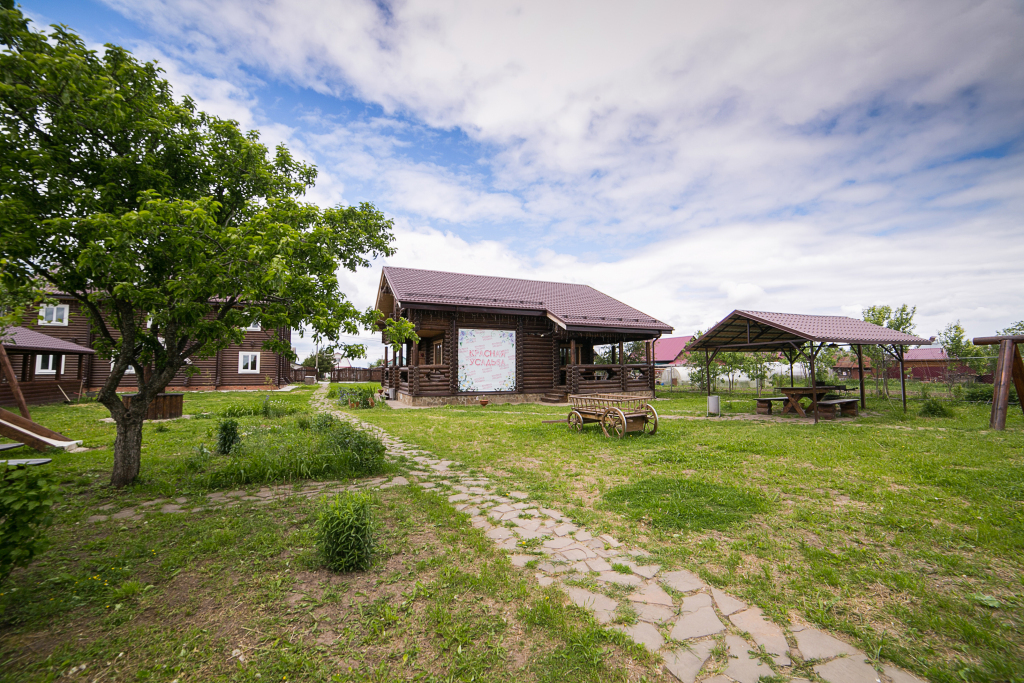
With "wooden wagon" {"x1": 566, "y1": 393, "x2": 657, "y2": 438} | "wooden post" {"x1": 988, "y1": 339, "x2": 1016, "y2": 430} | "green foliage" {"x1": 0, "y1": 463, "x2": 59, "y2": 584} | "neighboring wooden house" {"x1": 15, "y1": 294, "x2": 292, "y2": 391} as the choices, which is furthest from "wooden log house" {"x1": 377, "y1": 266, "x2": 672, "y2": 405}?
"green foliage" {"x1": 0, "y1": 463, "x2": 59, "y2": 584}

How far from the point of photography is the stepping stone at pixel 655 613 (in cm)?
292

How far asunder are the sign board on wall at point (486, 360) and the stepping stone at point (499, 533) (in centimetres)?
1459

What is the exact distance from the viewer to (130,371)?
24.9m

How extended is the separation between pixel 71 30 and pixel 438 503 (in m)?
7.19

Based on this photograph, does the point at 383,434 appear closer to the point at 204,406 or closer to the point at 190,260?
the point at 190,260

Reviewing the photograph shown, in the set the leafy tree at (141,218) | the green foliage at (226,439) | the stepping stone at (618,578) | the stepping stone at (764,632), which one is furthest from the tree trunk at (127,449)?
the stepping stone at (764,632)

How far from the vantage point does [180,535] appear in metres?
4.30

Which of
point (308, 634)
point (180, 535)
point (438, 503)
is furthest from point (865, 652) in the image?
point (180, 535)

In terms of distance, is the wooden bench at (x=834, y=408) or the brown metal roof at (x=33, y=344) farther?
the brown metal roof at (x=33, y=344)

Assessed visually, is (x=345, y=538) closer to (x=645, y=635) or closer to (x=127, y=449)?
(x=645, y=635)

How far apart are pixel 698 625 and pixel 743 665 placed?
1.30 feet

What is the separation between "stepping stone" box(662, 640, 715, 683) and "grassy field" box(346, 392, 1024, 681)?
0.71 metres

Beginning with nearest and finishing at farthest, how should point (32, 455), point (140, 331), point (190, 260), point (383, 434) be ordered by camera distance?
1. point (190, 260)
2. point (140, 331)
3. point (32, 455)
4. point (383, 434)

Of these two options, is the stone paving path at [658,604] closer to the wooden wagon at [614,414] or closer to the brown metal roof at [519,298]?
the wooden wagon at [614,414]
